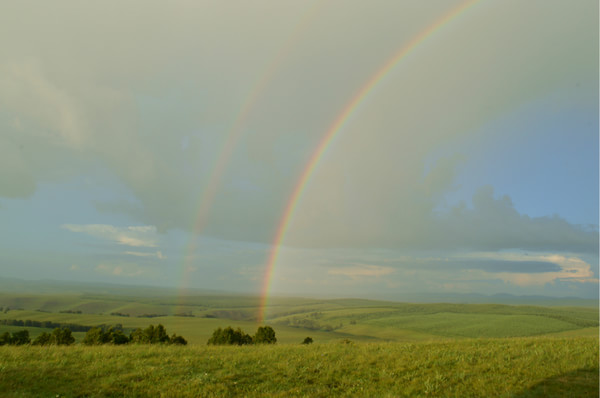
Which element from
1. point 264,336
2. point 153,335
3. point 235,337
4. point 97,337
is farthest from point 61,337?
point 264,336

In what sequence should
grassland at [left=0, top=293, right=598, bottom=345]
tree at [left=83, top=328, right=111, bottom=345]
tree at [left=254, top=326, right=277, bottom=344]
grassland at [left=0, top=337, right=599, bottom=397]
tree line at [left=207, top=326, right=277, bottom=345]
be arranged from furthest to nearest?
grassland at [left=0, top=293, right=598, bottom=345] → tree at [left=254, top=326, right=277, bottom=344] → tree line at [left=207, top=326, right=277, bottom=345] → tree at [left=83, top=328, right=111, bottom=345] → grassland at [left=0, top=337, right=599, bottom=397]

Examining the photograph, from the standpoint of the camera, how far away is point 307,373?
44.0 feet

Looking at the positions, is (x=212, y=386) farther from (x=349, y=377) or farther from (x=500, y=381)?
(x=500, y=381)

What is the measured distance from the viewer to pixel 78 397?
1080 centimetres

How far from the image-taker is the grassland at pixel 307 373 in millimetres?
11039

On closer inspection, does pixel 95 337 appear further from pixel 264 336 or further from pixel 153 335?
pixel 264 336

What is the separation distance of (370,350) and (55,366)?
49.1ft

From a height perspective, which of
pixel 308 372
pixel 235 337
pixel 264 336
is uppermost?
pixel 308 372

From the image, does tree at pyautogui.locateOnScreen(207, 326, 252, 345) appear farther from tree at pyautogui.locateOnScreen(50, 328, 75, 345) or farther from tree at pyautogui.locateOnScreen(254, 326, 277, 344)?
tree at pyautogui.locateOnScreen(50, 328, 75, 345)

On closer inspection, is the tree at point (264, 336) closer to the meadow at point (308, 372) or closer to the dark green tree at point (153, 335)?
the dark green tree at point (153, 335)

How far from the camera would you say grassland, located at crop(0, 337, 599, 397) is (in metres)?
11.0

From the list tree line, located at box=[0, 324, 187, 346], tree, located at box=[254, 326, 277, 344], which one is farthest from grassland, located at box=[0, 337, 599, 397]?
tree, located at box=[254, 326, 277, 344]

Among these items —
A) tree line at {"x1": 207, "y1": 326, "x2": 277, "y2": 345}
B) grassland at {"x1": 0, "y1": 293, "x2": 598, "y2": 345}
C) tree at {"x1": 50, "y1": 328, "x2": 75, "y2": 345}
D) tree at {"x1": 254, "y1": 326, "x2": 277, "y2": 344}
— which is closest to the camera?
tree at {"x1": 50, "y1": 328, "x2": 75, "y2": 345}

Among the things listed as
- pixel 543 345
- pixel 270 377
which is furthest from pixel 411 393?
pixel 543 345
